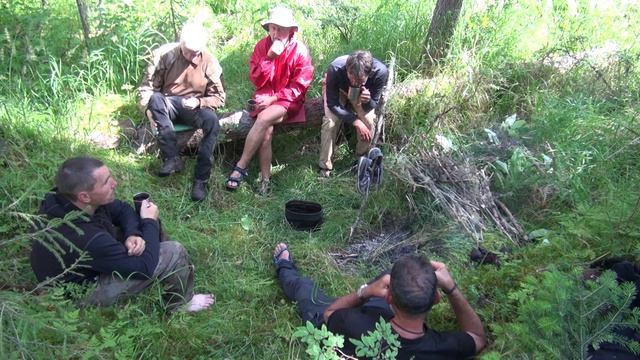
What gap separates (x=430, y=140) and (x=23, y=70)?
373cm

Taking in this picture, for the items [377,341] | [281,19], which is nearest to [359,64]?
[281,19]

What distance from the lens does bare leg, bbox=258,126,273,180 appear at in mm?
4844

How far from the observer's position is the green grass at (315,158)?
2994mm

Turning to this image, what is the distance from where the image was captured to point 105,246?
2.92m

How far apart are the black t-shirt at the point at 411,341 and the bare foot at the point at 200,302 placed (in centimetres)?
99

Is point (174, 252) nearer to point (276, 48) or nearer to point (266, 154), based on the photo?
point (266, 154)

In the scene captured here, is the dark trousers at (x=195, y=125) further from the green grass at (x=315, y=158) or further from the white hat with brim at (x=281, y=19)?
the white hat with brim at (x=281, y=19)

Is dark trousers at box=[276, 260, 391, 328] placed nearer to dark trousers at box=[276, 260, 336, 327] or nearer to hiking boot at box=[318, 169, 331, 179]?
dark trousers at box=[276, 260, 336, 327]

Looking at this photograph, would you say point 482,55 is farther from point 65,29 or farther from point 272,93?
point 65,29

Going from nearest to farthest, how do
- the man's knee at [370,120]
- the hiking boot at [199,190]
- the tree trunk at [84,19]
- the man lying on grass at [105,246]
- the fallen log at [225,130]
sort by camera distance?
1. the man lying on grass at [105,246]
2. the hiking boot at [199,190]
3. the fallen log at [225,130]
4. the man's knee at [370,120]
5. the tree trunk at [84,19]

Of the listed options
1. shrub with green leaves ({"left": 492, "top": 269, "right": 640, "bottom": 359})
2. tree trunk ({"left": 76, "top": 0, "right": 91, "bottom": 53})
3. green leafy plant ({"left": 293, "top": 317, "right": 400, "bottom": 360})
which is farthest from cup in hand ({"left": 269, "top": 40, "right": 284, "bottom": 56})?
shrub with green leaves ({"left": 492, "top": 269, "right": 640, "bottom": 359})

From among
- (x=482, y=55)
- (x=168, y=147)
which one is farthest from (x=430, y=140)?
(x=168, y=147)

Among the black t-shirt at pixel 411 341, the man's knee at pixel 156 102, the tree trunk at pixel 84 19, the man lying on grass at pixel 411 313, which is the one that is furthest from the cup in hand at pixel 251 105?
the black t-shirt at pixel 411 341

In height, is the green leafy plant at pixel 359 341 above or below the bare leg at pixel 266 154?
above
